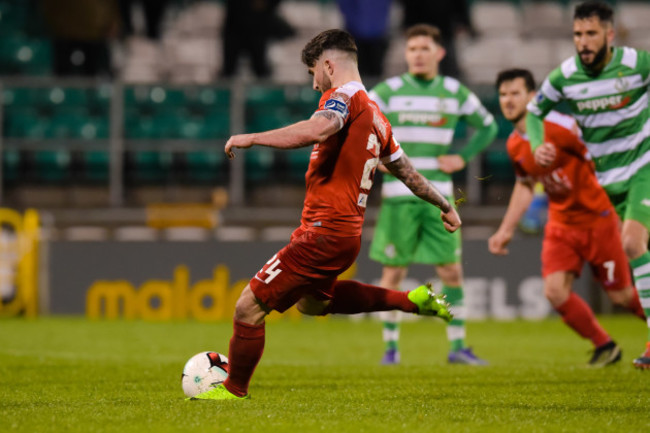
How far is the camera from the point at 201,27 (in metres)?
17.1

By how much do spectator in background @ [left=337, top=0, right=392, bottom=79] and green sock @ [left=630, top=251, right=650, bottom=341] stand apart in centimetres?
779

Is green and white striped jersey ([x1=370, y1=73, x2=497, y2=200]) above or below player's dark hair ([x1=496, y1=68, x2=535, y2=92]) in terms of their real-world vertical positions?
below

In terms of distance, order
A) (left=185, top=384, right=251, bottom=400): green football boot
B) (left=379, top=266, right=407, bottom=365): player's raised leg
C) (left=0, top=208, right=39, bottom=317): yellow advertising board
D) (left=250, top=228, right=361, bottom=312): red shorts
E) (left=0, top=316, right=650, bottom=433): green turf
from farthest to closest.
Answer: (left=0, top=208, right=39, bottom=317): yellow advertising board < (left=379, top=266, right=407, bottom=365): player's raised leg < (left=185, top=384, right=251, bottom=400): green football boot < (left=250, top=228, right=361, bottom=312): red shorts < (left=0, top=316, right=650, bottom=433): green turf

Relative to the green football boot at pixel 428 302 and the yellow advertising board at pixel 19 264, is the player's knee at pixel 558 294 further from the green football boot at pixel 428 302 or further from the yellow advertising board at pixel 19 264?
the yellow advertising board at pixel 19 264

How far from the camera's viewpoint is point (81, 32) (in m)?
14.2

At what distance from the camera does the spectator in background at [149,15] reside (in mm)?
15914

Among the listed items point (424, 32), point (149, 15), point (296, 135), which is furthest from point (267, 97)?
point (296, 135)

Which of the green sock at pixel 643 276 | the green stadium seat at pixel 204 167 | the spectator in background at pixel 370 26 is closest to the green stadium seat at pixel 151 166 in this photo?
the green stadium seat at pixel 204 167

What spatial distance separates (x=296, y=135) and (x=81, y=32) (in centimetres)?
1038

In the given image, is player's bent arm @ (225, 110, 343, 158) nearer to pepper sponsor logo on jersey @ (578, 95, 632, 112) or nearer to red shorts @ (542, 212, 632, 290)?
pepper sponsor logo on jersey @ (578, 95, 632, 112)

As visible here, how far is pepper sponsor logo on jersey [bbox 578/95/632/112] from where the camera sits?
7.02 meters

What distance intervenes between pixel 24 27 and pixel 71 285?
16.8 ft

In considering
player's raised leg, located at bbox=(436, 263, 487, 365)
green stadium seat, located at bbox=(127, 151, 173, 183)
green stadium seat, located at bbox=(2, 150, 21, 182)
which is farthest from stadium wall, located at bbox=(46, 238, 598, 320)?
player's raised leg, located at bbox=(436, 263, 487, 365)

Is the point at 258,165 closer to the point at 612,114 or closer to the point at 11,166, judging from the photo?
the point at 11,166
